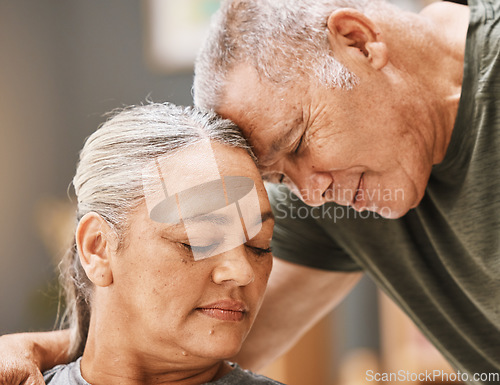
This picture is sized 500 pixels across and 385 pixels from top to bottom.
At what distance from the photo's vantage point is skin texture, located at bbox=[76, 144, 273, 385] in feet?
3.13

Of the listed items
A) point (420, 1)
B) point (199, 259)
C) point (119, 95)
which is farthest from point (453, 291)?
point (119, 95)

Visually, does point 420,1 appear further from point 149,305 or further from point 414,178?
point 149,305

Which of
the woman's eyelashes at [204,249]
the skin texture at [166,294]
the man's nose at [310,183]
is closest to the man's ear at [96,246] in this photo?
the skin texture at [166,294]

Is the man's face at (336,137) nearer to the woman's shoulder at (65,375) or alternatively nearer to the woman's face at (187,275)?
the woman's face at (187,275)

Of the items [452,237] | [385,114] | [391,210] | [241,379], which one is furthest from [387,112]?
[241,379]

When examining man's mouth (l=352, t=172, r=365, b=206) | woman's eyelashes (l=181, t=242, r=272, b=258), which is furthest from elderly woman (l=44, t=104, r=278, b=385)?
man's mouth (l=352, t=172, r=365, b=206)

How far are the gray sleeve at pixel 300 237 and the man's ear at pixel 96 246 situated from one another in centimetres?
59

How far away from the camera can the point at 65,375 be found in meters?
1.10

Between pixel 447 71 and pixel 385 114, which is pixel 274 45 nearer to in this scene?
pixel 385 114

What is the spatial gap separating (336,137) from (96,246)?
0.48 m

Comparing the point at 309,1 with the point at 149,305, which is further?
the point at 309,1

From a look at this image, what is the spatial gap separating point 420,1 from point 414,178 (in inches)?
75.2

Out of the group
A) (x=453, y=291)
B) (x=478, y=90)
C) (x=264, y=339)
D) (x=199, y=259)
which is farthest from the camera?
(x=264, y=339)

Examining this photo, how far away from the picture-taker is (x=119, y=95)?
3.59 m
